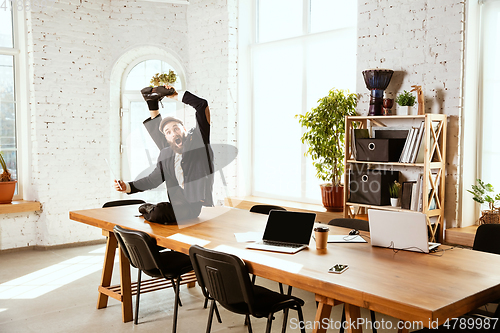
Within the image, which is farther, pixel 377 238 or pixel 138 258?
pixel 138 258

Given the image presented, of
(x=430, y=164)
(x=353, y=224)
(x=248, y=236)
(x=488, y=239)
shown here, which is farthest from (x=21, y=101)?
(x=488, y=239)

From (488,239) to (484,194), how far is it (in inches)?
46.8

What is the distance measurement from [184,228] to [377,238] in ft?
4.72

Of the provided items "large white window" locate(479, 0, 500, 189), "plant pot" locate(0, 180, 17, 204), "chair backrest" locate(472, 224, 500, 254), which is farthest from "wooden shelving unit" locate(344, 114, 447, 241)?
"plant pot" locate(0, 180, 17, 204)

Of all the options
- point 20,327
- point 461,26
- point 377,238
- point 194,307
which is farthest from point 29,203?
point 461,26

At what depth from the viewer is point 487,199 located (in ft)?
13.7

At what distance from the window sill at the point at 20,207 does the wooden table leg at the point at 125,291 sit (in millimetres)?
2853

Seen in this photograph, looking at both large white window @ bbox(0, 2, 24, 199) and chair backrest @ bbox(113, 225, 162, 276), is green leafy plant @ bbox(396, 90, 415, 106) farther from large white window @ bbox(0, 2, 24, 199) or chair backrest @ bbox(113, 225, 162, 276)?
large white window @ bbox(0, 2, 24, 199)

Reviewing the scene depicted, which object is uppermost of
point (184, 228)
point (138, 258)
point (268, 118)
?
point (268, 118)

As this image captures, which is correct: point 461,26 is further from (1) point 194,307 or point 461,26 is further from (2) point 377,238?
(1) point 194,307

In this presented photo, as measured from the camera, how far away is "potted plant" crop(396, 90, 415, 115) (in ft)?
14.8

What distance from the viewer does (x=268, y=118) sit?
6.68m

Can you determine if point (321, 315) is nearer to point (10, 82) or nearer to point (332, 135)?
point (332, 135)

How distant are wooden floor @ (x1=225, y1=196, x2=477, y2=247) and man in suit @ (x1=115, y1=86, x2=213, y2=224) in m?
1.07
